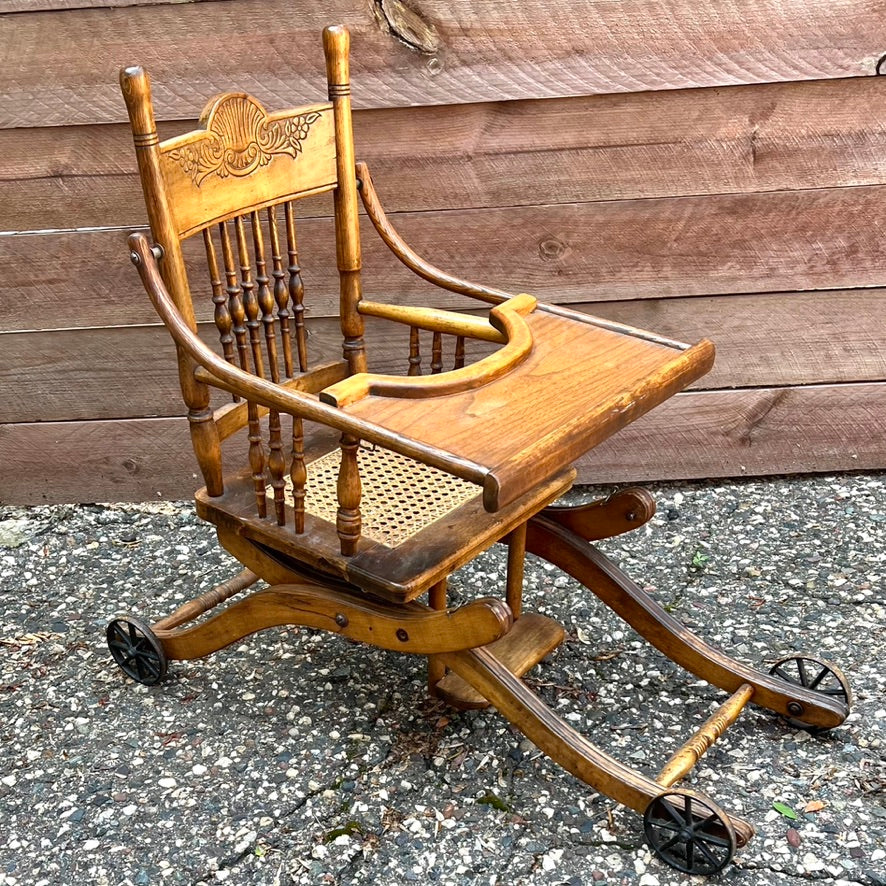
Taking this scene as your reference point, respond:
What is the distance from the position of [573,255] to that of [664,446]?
0.66 m

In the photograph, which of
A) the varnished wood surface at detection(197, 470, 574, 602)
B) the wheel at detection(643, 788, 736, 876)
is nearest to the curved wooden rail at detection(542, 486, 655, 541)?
the varnished wood surface at detection(197, 470, 574, 602)

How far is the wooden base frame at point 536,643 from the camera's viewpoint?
1938mm

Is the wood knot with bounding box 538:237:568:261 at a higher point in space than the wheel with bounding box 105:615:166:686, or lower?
higher

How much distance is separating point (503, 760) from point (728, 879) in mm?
506

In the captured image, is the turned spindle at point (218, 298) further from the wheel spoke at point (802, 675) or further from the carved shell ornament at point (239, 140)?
the wheel spoke at point (802, 675)

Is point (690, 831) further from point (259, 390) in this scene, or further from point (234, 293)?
point (234, 293)

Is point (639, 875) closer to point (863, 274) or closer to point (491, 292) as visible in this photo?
point (491, 292)

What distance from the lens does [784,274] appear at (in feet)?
9.61

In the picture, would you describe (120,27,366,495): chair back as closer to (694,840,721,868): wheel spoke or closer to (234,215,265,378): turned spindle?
(234,215,265,378): turned spindle

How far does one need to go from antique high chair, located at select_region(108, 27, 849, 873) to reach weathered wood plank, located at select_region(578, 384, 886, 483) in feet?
2.79

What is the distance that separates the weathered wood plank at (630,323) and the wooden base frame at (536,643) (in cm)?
79

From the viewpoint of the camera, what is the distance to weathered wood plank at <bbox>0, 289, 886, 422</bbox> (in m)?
2.98

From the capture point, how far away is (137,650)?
246cm

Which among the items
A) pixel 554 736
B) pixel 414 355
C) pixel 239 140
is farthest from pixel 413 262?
pixel 554 736
